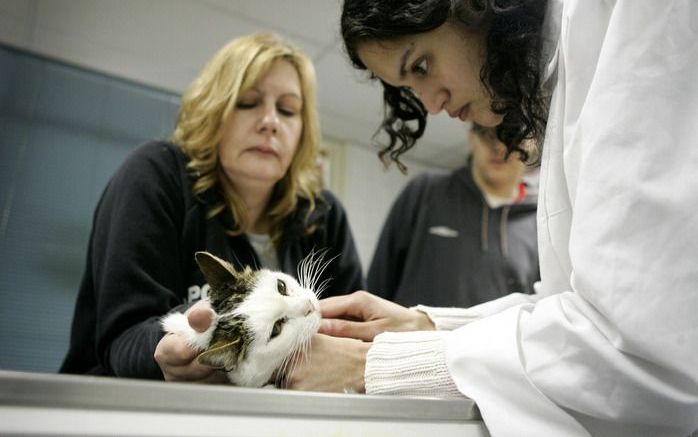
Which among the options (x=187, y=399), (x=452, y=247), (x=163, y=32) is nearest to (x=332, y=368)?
(x=187, y=399)

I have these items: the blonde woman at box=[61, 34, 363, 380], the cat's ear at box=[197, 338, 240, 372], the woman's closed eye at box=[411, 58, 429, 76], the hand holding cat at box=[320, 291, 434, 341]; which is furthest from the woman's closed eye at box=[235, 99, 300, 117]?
the cat's ear at box=[197, 338, 240, 372]

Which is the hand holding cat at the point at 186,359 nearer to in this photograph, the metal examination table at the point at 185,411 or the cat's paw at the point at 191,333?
the cat's paw at the point at 191,333

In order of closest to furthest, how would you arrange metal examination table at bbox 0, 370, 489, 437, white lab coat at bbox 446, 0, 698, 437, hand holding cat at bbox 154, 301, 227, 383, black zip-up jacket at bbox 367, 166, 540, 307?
metal examination table at bbox 0, 370, 489, 437 < white lab coat at bbox 446, 0, 698, 437 < hand holding cat at bbox 154, 301, 227, 383 < black zip-up jacket at bbox 367, 166, 540, 307

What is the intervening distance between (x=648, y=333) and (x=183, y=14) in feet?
8.16

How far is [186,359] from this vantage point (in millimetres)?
762

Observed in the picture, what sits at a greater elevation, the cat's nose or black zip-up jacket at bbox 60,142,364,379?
the cat's nose

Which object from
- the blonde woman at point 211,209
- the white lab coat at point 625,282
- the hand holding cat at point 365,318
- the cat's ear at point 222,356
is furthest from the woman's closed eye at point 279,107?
the white lab coat at point 625,282

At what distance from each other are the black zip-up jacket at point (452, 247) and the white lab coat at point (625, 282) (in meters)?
1.27

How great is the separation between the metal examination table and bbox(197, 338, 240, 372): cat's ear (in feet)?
0.89

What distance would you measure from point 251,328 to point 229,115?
2.28 feet

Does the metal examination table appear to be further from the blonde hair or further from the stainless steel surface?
the blonde hair

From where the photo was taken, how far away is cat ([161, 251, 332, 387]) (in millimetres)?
744

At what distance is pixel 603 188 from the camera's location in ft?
1.68

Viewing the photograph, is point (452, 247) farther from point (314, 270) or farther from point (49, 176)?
point (49, 176)
